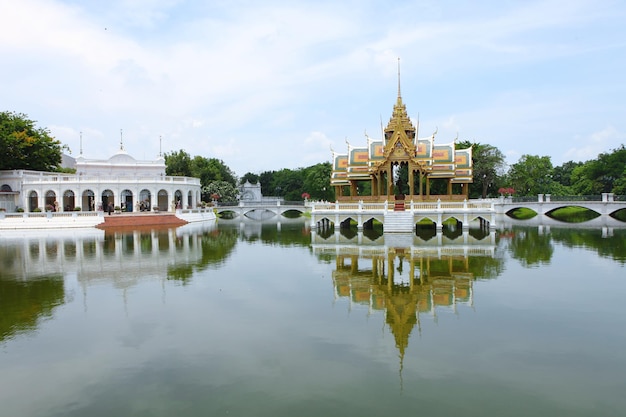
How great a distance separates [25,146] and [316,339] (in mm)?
42214

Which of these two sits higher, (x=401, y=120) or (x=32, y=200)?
(x=401, y=120)

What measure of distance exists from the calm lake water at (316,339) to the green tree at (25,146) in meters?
29.6

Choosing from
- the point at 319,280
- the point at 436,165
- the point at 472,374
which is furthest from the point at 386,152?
the point at 472,374

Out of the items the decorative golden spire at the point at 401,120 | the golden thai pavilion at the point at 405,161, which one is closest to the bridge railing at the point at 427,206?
the golden thai pavilion at the point at 405,161

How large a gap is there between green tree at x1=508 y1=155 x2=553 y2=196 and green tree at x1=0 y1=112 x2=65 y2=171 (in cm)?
4893

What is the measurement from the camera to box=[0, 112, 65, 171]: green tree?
39188mm

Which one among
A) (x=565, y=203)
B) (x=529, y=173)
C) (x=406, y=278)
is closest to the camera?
(x=406, y=278)

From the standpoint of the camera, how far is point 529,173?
54.3m

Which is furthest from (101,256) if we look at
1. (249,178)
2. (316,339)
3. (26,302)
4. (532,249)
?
(249,178)

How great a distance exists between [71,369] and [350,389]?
400cm

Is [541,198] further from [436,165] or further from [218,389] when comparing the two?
[218,389]

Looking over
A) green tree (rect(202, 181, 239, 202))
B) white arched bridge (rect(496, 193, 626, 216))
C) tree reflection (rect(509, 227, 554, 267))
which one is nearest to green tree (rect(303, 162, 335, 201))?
green tree (rect(202, 181, 239, 202))

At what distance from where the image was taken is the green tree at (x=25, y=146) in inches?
1543

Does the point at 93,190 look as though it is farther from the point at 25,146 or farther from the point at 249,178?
the point at 249,178
